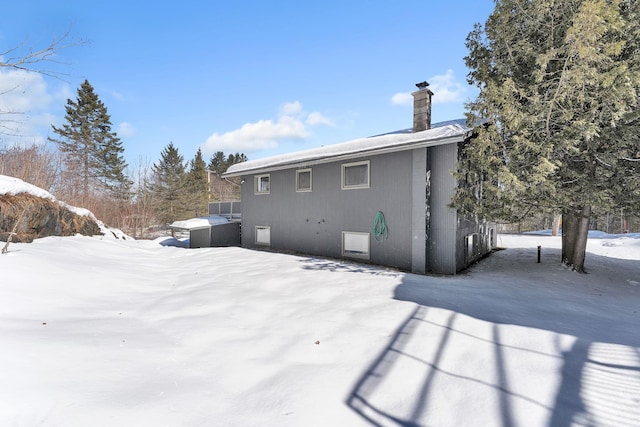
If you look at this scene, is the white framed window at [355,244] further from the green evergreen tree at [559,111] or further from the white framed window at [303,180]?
the green evergreen tree at [559,111]

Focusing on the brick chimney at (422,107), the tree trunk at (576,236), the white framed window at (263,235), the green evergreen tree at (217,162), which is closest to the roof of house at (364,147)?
the brick chimney at (422,107)

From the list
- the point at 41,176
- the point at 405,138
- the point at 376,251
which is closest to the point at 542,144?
the point at 405,138

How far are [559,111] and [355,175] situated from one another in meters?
5.71

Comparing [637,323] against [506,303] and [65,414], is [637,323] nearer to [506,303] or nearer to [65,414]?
[506,303]

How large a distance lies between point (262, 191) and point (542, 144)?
10528 millimetres

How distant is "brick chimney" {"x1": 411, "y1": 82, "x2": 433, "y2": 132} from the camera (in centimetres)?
980

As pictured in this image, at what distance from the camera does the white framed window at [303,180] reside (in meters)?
11.7

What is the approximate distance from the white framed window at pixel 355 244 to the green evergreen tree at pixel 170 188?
75.9 ft

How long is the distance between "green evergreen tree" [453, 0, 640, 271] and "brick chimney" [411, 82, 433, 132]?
6.36 feet

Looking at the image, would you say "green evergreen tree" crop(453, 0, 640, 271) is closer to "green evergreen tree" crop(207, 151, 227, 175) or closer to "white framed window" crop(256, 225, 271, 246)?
"white framed window" crop(256, 225, 271, 246)

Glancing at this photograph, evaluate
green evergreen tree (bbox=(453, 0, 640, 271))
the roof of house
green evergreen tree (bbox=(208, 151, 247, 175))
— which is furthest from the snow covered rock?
green evergreen tree (bbox=(208, 151, 247, 175))

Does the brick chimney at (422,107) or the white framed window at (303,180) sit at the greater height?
the brick chimney at (422,107)

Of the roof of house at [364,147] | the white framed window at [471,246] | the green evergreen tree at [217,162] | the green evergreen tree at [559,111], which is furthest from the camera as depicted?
the green evergreen tree at [217,162]

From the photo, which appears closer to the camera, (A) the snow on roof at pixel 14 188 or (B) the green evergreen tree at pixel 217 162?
(A) the snow on roof at pixel 14 188
